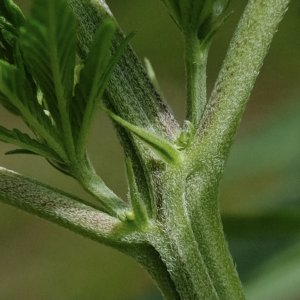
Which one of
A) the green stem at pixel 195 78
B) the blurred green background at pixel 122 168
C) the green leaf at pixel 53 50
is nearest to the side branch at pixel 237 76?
the green stem at pixel 195 78

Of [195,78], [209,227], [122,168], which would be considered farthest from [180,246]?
[122,168]

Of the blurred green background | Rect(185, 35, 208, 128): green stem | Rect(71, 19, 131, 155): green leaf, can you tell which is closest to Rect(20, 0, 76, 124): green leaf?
Rect(71, 19, 131, 155): green leaf

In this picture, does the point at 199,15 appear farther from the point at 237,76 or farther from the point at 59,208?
the point at 59,208

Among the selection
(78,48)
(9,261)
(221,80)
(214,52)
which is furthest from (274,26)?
(9,261)

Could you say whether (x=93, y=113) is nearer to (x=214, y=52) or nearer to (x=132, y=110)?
(x=132, y=110)

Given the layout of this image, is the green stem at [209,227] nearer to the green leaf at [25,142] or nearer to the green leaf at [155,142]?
the green leaf at [155,142]

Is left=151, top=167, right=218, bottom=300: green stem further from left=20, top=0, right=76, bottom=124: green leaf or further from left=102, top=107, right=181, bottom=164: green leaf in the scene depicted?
left=20, top=0, right=76, bottom=124: green leaf

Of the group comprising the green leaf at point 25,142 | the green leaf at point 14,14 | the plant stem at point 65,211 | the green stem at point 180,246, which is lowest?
the green stem at point 180,246
